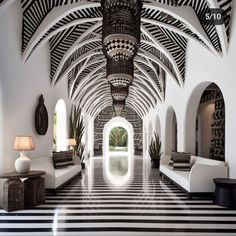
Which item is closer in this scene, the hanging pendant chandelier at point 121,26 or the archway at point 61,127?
the hanging pendant chandelier at point 121,26

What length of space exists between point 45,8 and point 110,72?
6.70 ft

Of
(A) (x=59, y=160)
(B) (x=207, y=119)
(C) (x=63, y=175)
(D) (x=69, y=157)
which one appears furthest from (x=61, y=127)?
(B) (x=207, y=119)

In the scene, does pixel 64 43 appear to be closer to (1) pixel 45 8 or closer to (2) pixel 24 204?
(1) pixel 45 8

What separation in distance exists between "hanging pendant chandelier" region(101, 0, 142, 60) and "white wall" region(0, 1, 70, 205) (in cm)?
216

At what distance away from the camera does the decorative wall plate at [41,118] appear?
7.79m

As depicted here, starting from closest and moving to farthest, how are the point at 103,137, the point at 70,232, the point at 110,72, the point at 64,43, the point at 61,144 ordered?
the point at 70,232
the point at 110,72
the point at 64,43
the point at 61,144
the point at 103,137

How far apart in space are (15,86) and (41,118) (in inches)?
72.7

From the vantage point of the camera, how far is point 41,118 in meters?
8.06

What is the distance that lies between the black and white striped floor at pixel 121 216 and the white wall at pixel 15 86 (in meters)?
1.52

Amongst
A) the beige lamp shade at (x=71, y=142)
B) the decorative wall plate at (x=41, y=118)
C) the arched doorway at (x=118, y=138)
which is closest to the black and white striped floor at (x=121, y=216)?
the decorative wall plate at (x=41, y=118)

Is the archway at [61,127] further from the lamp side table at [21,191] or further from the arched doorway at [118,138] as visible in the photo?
the arched doorway at [118,138]

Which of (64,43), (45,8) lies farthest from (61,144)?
(45,8)

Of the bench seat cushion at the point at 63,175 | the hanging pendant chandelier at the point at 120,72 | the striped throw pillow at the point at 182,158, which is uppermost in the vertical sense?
the hanging pendant chandelier at the point at 120,72

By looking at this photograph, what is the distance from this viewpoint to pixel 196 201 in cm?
595
